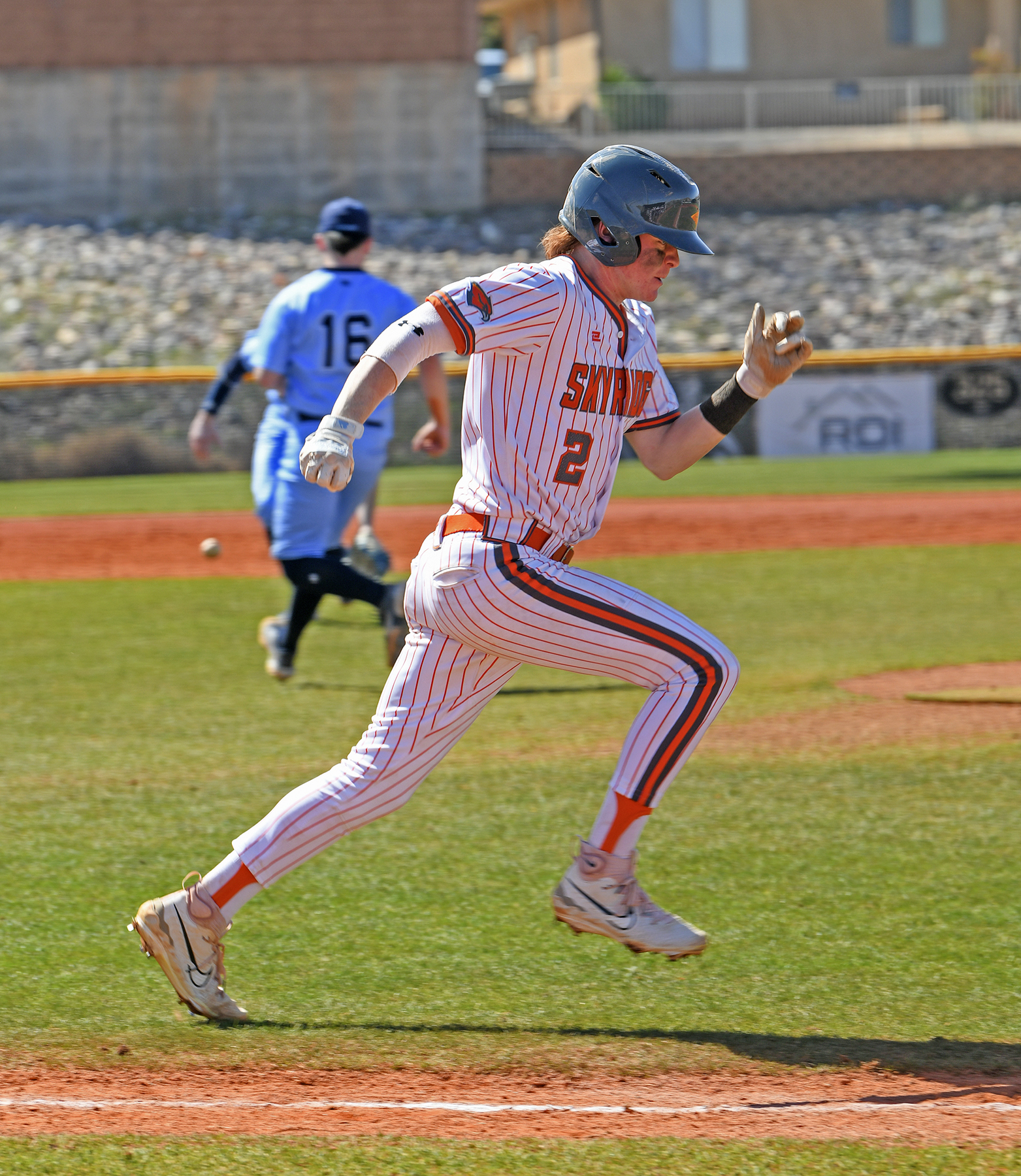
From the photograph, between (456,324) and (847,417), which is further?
(847,417)

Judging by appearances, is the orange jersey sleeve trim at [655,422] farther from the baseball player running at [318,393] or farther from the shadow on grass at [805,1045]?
the baseball player running at [318,393]

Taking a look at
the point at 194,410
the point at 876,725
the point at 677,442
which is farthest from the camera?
the point at 194,410

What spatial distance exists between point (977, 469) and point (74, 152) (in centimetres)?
2349

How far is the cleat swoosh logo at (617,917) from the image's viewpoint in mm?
3982

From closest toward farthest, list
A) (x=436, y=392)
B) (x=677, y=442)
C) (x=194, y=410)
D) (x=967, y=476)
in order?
1. (x=677, y=442)
2. (x=436, y=392)
3. (x=967, y=476)
4. (x=194, y=410)

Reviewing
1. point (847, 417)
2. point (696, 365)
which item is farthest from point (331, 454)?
point (847, 417)

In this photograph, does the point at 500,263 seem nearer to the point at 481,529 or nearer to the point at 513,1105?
the point at 481,529

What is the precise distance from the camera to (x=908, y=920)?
4.71m

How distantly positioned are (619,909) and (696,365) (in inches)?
870

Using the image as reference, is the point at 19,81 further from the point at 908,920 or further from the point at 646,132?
the point at 908,920

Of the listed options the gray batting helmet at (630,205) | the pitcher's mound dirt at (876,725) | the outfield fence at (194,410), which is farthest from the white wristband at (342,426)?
the outfield fence at (194,410)

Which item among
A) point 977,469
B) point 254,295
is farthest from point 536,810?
point 254,295

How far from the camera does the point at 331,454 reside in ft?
11.9

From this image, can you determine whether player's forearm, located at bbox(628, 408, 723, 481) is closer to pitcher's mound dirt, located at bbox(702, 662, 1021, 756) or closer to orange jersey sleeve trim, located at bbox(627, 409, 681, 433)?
orange jersey sleeve trim, located at bbox(627, 409, 681, 433)
